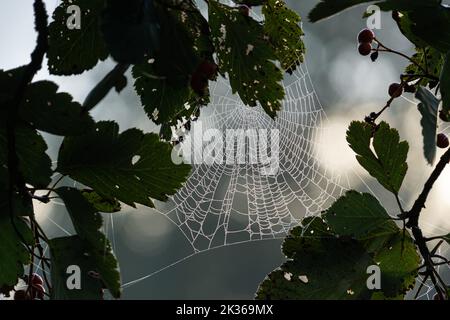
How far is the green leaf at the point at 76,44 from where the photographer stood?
88cm

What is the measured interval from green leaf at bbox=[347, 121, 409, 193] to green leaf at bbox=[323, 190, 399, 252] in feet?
0.16

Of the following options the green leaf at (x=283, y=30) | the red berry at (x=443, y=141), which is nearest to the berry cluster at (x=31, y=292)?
the green leaf at (x=283, y=30)

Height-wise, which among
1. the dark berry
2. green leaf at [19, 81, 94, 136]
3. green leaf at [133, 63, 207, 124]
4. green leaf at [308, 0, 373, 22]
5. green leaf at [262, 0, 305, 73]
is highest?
the dark berry

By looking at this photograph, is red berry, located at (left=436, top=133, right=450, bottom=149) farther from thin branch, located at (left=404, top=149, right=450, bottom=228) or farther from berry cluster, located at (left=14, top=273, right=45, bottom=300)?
berry cluster, located at (left=14, top=273, right=45, bottom=300)

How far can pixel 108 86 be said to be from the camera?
1.79ft

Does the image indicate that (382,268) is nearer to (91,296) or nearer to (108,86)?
(91,296)

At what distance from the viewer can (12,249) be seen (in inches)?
30.2

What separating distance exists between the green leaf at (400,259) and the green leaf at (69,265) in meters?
0.45

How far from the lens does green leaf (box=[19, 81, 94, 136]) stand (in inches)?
27.6

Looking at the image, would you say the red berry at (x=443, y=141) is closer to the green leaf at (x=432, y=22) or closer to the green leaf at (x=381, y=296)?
the green leaf at (x=381, y=296)

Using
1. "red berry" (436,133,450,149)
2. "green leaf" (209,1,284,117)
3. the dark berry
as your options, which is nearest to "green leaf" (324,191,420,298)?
"green leaf" (209,1,284,117)

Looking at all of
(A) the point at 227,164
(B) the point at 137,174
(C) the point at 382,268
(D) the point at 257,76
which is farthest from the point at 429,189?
(A) the point at 227,164

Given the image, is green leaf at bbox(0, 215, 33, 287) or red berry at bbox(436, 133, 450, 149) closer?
green leaf at bbox(0, 215, 33, 287)
